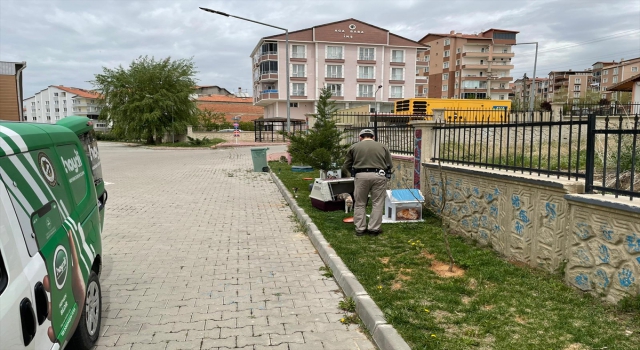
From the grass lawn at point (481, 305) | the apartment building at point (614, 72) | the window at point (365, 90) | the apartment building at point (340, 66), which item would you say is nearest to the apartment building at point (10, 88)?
the grass lawn at point (481, 305)

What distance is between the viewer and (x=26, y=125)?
3172 mm

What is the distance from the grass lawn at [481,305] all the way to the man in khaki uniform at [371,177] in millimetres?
766

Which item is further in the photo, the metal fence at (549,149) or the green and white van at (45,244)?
the metal fence at (549,149)

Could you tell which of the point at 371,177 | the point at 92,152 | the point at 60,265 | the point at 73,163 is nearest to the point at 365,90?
the point at 371,177

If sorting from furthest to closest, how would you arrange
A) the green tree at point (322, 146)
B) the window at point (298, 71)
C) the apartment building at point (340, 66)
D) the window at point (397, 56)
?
the window at point (397, 56), the window at point (298, 71), the apartment building at point (340, 66), the green tree at point (322, 146)

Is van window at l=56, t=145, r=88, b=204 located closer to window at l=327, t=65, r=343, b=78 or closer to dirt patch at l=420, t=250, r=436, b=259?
dirt patch at l=420, t=250, r=436, b=259

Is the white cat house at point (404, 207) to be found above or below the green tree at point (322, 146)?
below

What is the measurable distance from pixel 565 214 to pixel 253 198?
334 inches

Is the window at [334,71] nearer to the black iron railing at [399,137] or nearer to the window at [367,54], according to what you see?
the window at [367,54]

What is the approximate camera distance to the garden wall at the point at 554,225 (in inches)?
154

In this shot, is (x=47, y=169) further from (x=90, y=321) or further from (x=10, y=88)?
(x=10, y=88)

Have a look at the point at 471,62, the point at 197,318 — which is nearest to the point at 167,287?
the point at 197,318

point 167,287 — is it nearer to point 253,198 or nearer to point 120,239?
point 120,239

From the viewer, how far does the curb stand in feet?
11.7
